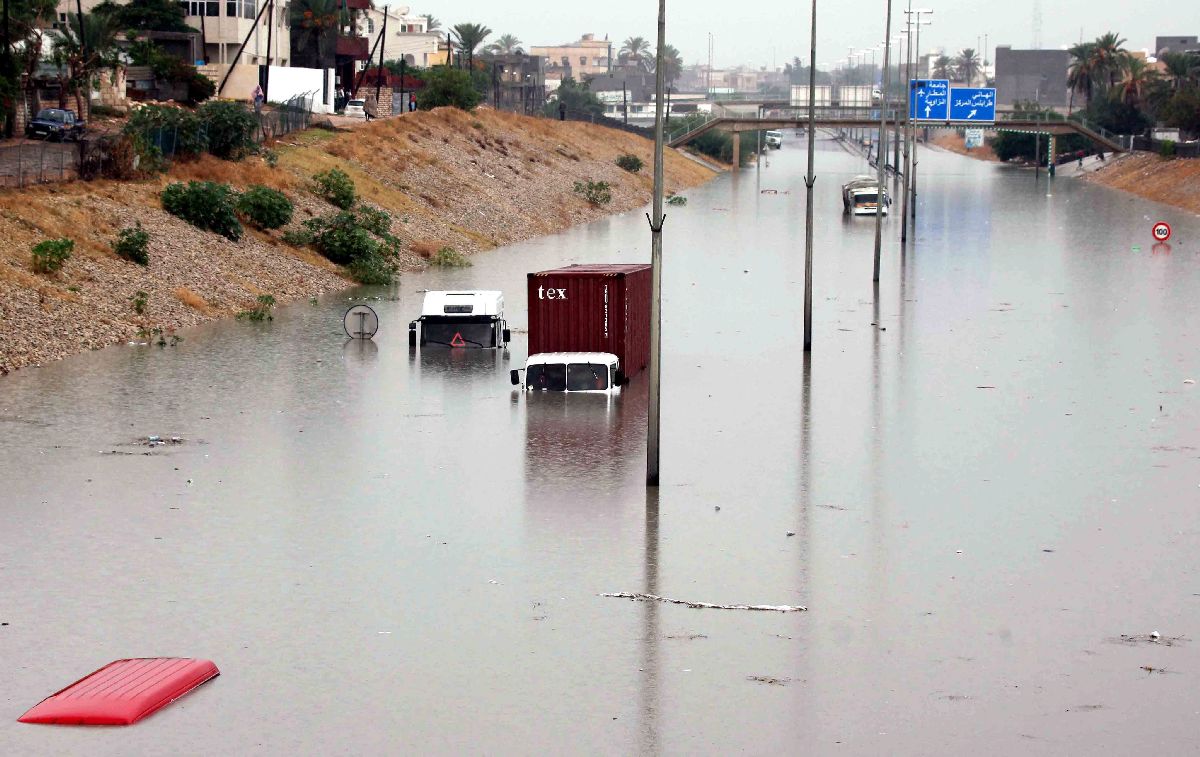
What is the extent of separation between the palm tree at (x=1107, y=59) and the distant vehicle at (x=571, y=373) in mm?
148101

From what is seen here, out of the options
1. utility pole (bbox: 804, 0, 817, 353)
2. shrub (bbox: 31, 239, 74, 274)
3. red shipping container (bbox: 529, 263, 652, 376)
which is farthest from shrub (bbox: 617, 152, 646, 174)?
red shipping container (bbox: 529, 263, 652, 376)

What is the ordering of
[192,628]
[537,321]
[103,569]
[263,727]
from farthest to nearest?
[537,321], [103,569], [192,628], [263,727]

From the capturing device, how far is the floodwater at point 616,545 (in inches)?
567

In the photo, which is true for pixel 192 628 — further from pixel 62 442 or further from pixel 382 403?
pixel 382 403

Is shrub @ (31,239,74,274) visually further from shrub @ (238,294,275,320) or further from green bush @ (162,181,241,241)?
green bush @ (162,181,241,241)

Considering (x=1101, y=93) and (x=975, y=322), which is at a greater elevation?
(x=1101, y=93)

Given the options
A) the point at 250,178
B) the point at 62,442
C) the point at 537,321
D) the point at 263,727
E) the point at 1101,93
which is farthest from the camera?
the point at 1101,93

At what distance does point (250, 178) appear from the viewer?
59031mm

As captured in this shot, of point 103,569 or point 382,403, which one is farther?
point 382,403

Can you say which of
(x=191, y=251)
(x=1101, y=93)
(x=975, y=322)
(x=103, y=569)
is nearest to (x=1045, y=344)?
(x=975, y=322)

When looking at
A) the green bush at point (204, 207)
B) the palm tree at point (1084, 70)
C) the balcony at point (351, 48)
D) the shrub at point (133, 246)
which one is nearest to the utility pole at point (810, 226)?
the shrub at point (133, 246)

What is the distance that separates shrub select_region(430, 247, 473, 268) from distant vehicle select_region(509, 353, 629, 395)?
28911 millimetres

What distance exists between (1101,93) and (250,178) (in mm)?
127668

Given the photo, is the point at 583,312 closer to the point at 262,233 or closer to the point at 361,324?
the point at 361,324
